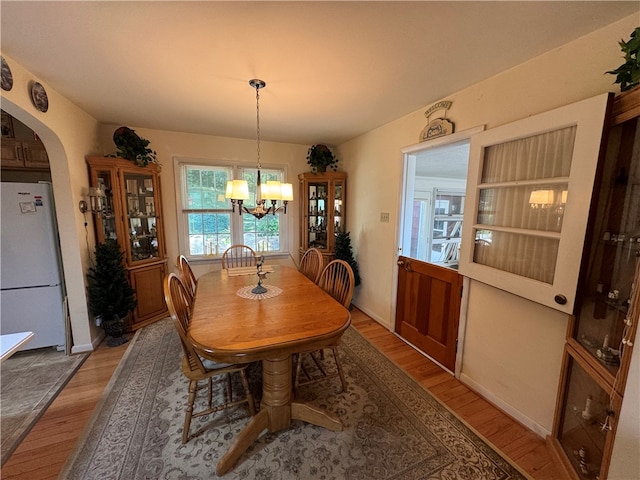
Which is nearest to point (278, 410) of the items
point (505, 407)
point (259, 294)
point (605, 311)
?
point (259, 294)

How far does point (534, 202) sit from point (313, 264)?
1.89 m

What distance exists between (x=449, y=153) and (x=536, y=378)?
7.50 feet

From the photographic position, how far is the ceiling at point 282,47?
1235 mm

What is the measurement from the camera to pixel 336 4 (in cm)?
119

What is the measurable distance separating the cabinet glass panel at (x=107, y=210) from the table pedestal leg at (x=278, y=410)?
8.34ft

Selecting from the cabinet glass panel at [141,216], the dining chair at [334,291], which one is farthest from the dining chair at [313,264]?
the cabinet glass panel at [141,216]

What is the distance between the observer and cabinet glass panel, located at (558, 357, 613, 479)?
50.0 inches

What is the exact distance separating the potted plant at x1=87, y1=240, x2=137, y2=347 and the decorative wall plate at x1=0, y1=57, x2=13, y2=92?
1446 mm

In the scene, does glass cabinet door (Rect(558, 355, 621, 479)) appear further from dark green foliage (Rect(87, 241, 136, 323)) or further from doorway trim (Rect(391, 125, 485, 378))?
dark green foliage (Rect(87, 241, 136, 323))

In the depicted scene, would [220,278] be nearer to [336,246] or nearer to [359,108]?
[336,246]

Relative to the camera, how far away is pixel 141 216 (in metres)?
3.15

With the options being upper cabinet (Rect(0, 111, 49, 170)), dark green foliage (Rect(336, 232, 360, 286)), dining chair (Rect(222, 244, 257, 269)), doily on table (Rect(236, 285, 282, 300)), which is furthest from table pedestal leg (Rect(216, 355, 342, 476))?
upper cabinet (Rect(0, 111, 49, 170))

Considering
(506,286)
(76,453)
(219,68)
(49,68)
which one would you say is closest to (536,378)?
(506,286)

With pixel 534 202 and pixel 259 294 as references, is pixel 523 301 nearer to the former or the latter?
pixel 534 202
